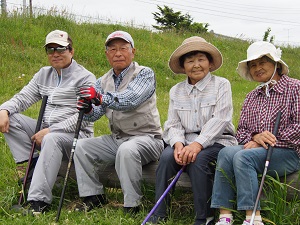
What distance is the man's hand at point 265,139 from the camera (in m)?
3.78

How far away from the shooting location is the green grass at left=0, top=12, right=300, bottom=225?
4176mm

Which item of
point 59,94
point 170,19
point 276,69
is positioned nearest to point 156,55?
point 59,94

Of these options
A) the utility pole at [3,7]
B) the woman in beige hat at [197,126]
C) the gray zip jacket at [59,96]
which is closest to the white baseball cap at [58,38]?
the gray zip jacket at [59,96]

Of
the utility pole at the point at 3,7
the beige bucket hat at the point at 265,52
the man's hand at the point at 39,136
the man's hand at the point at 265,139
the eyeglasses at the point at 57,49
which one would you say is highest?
the utility pole at the point at 3,7

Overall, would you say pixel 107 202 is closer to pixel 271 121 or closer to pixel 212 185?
pixel 212 185

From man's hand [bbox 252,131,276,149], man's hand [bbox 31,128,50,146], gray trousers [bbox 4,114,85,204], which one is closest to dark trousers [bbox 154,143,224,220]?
man's hand [bbox 252,131,276,149]

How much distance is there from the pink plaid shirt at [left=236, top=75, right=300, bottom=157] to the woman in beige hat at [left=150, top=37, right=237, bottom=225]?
166mm

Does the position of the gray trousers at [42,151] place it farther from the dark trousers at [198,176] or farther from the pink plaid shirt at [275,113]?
the pink plaid shirt at [275,113]

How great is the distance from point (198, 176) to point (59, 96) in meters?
1.88

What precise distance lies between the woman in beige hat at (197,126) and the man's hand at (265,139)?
0.38 metres

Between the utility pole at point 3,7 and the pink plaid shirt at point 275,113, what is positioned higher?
the utility pole at point 3,7

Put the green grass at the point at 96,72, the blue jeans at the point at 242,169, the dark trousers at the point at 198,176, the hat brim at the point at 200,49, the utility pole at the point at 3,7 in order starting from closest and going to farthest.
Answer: the blue jeans at the point at 242,169
the dark trousers at the point at 198,176
the green grass at the point at 96,72
the hat brim at the point at 200,49
the utility pole at the point at 3,7

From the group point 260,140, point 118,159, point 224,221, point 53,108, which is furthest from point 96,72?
point 224,221

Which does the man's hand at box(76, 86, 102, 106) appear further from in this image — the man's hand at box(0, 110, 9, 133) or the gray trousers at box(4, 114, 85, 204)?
the man's hand at box(0, 110, 9, 133)
